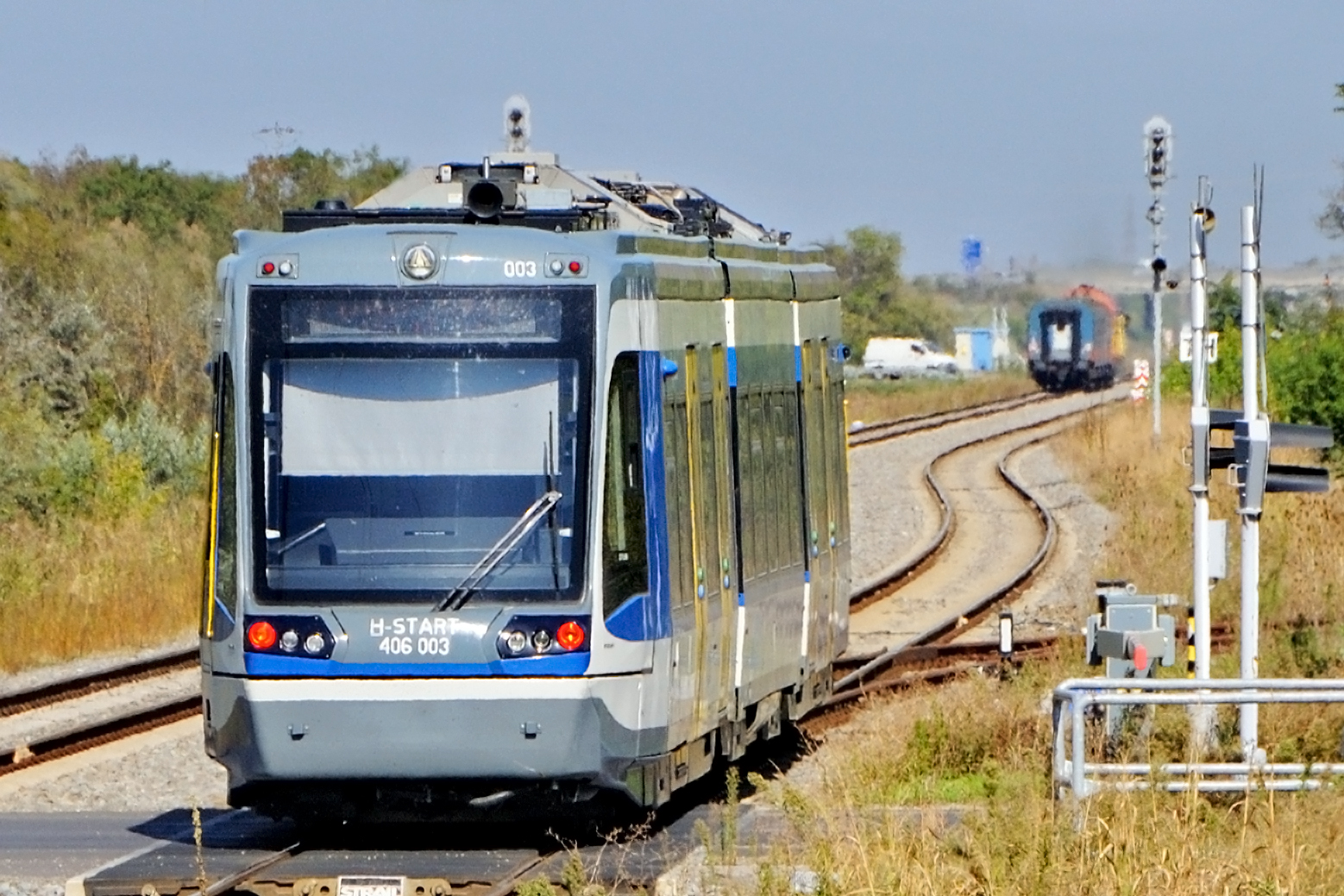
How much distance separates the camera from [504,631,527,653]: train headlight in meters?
10.5

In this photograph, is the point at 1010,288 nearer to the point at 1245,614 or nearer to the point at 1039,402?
the point at 1039,402

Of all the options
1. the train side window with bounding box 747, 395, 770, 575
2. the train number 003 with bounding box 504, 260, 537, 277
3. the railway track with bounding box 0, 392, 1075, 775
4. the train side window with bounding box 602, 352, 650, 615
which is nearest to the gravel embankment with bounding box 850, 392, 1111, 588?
the railway track with bounding box 0, 392, 1075, 775

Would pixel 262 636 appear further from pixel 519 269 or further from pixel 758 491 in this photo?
pixel 758 491

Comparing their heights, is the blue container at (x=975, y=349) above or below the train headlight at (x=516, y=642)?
above

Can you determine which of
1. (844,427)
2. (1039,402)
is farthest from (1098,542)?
(1039,402)

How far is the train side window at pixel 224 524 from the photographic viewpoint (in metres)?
10.7

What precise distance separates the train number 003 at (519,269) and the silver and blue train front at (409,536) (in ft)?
0.04

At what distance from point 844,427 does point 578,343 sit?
20.2ft

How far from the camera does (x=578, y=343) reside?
35.5ft

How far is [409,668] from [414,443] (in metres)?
1.04

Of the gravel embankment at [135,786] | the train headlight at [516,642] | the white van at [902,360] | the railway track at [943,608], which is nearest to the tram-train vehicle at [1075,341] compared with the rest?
the white van at [902,360]

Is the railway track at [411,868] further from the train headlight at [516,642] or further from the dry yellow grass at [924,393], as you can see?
the dry yellow grass at [924,393]

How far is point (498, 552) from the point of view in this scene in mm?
10586

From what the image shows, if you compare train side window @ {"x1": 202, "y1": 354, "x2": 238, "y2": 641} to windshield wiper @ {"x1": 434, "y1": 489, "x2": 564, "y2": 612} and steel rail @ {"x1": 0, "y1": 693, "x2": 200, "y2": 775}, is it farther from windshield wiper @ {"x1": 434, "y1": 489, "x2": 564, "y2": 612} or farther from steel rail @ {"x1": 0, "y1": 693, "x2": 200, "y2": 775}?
steel rail @ {"x1": 0, "y1": 693, "x2": 200, "y2": 775}
